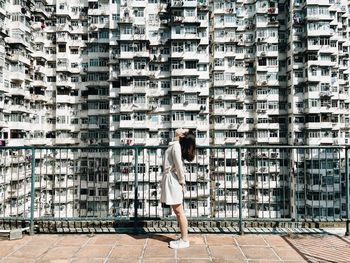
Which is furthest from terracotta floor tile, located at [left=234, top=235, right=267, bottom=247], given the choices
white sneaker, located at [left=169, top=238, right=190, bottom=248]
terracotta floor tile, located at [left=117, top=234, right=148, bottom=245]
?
terracotta floor tile, located at [left=117, top=234, right=148, bottom=245]

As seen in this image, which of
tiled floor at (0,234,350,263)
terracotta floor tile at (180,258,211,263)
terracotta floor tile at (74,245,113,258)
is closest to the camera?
terracotta floor tile at (180,258,211,263)

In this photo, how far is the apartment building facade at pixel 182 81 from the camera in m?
37.1

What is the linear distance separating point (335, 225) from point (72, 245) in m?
5.48

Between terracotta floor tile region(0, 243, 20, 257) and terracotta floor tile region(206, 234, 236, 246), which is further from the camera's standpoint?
terracotta floor tile region(206, 234, 236, 246)

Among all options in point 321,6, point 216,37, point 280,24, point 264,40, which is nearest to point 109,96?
point 216,37

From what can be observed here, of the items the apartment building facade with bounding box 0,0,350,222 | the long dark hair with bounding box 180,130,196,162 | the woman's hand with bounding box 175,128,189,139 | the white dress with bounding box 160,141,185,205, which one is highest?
the apartment building facade with bounding box 0,0,350,222

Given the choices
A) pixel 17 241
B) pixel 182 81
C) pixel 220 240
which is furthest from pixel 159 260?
pixel 182 81

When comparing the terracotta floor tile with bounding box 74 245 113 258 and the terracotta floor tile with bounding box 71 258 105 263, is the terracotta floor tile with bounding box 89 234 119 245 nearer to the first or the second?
the terracotta floor tile with bounding box 74 245 113 258

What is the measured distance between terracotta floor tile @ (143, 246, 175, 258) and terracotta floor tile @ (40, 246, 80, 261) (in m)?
1.25

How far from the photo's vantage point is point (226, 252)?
480 cm

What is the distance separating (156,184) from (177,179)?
2036 mm

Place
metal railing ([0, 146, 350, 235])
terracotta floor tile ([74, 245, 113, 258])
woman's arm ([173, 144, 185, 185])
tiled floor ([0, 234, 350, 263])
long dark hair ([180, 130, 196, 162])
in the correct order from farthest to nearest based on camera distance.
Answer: metal railing ([0, 146, 350, 235]), long dark hair ([180, 130, 196, 162]), woman's arm ([173, 144, 185, 185]), terracotta floor tile ([74, 245, 113, 258]), tiled floor ([0, 234, 350, 263])

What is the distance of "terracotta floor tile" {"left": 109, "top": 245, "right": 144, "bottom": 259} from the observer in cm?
462

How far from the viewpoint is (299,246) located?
5.10 m
